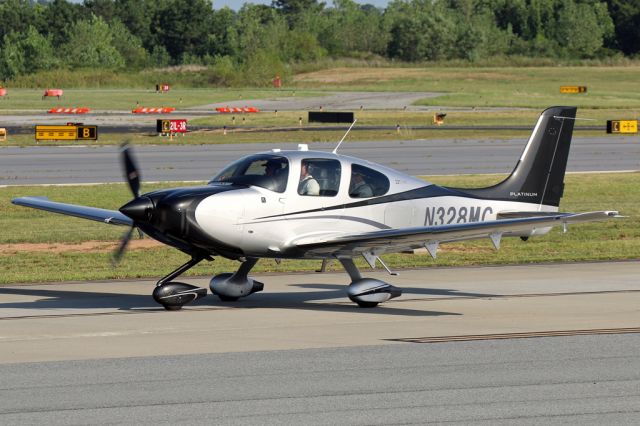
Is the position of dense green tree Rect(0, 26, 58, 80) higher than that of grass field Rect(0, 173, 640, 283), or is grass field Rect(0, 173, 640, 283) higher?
grass field Rect(0, 173, 640, 283)

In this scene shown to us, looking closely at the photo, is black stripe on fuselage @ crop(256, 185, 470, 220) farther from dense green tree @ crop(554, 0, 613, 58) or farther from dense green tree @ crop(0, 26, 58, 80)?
dense green tree @ crop(554, 0, 613, 58)

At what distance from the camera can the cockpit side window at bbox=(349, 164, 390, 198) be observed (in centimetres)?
1744

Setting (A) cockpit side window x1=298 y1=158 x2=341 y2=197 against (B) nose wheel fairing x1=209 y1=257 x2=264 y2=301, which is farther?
(B) nose wheel fairing x1=209 y1=257 x2=264 y2=301

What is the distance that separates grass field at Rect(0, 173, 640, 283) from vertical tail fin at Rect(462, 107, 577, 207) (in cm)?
366

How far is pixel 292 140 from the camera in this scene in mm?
56219

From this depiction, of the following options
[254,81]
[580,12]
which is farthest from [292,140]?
[580,12]

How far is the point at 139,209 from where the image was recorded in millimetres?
15688

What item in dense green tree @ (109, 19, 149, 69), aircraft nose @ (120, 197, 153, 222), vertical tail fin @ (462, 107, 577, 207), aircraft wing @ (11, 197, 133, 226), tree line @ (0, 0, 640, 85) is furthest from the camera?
dense green tree @ (109, 19, 149, 69)

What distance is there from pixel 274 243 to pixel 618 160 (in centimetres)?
3389

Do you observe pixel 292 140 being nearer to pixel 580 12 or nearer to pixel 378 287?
pixel 378 287

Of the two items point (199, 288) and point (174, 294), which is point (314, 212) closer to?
point (199, 288)

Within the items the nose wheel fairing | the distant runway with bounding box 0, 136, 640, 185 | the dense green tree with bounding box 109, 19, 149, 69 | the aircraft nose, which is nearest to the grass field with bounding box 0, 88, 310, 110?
the dense green tree with bounding box 109, 19, 149, 69

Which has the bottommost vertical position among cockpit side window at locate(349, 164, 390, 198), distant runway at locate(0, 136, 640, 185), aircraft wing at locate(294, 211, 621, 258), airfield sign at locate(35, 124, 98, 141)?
airfield sign at locate(35, 124, 98, 141)

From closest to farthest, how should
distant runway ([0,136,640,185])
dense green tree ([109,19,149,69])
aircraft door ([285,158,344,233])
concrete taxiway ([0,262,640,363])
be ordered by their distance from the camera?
concrete taxiway ([0,262,640,363]), aircraft door ([285,158,344,233]), distant runway ([0,136,640,185]), dense green tree ([109,19,149,69])
